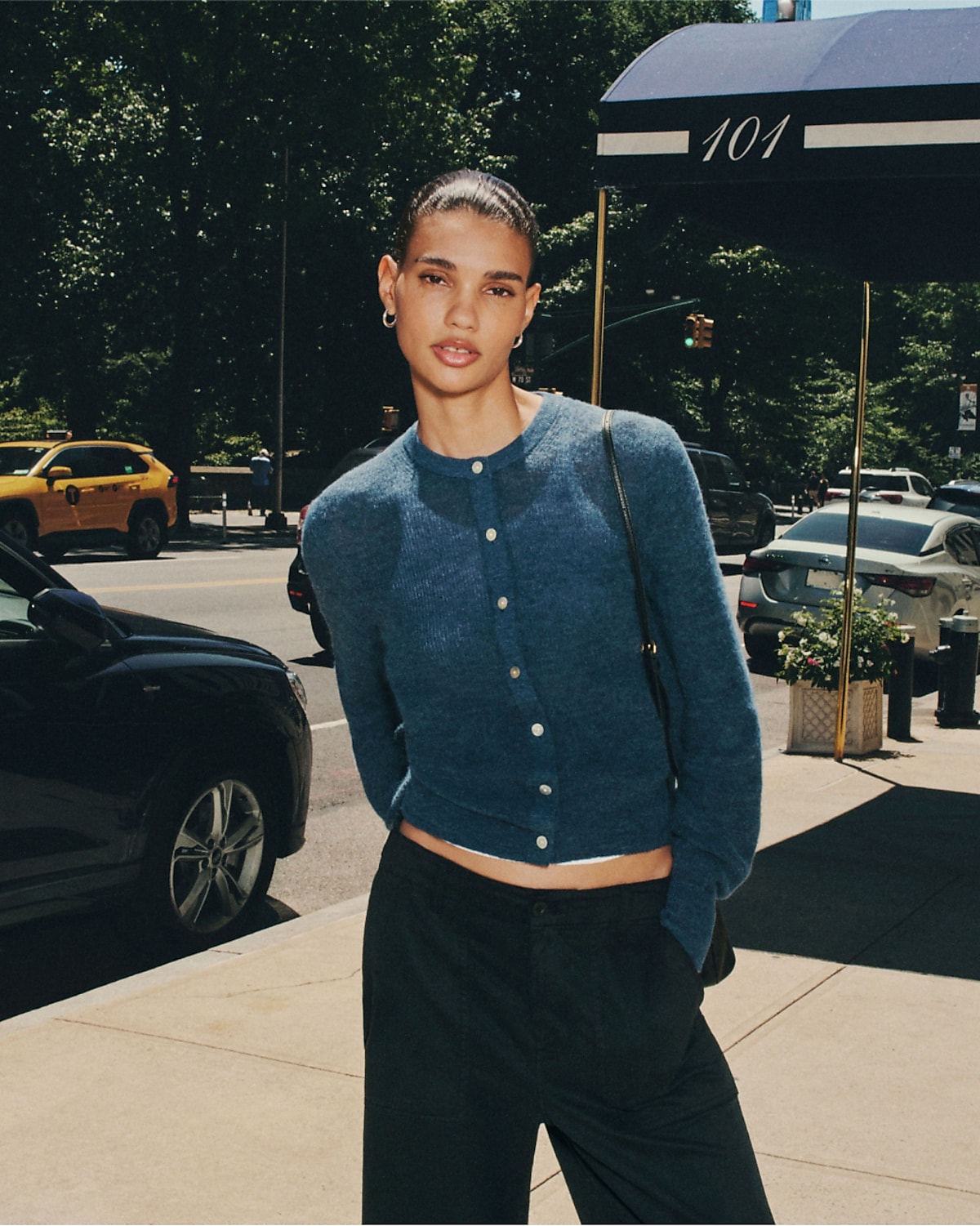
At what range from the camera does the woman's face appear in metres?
2.27

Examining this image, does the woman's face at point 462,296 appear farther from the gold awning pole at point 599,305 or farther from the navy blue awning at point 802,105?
the navy blue awning at point 802,105

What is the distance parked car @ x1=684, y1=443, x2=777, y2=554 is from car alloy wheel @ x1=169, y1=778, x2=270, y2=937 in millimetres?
22959

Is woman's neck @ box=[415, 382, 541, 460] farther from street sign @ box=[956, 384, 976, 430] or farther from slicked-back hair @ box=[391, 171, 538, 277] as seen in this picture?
street sign @ box=[956, 384, 976, 430]

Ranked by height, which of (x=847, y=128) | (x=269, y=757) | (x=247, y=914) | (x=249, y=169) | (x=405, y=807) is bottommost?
(x=247, y=914)

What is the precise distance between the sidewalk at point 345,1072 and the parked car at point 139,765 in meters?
0.31

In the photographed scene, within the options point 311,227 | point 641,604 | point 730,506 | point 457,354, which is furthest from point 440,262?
point 311,227

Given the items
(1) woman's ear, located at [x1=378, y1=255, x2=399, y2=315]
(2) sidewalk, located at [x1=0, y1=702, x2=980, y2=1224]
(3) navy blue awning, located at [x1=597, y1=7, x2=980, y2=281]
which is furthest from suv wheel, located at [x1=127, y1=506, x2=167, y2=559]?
(1) woman's ear, located at [x1=378, y1=255, x2=399, y2=315]

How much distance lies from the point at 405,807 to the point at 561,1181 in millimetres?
1922

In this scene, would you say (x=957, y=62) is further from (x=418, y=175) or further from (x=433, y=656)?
(x=418, y=175)

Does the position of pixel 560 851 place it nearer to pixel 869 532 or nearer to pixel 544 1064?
pixel 544 1064

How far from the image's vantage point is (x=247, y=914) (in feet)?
20.4

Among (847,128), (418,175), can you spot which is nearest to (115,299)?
(418,175)

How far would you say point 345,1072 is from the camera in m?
4.52

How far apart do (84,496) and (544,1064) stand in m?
23.1
